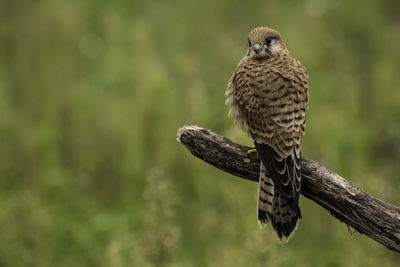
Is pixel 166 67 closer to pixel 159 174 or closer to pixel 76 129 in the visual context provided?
pixel 76 129

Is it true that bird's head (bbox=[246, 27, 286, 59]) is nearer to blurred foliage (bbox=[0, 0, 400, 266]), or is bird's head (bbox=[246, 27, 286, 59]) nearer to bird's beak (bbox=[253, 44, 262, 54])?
bird's beak (bbox=[253, 44, 262, 54])

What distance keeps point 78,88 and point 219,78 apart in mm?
2057

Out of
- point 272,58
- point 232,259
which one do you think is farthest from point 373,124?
point 272,58

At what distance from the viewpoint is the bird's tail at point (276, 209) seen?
306cm

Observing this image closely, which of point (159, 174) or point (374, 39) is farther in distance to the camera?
point (374, 39)

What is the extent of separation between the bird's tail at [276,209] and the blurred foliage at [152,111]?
248 cm

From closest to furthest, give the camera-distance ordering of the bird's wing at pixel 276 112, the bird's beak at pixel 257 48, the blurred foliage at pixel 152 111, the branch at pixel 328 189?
the branch at pixel 328 189 → the bird's wing at pixel 276 112 → the bird's beak at pixel 257 48 → the blurred foliage at pixel 152 111

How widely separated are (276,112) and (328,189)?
569 millimetres

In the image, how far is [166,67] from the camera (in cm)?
813

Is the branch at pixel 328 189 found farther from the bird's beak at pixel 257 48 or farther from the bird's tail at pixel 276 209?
the bird's beak at pixel 257 48

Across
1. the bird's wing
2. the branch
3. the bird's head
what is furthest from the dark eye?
the branch

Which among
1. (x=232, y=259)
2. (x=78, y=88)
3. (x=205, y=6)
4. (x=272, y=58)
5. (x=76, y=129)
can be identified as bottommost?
(x=232, y=259)

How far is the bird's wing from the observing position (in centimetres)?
302

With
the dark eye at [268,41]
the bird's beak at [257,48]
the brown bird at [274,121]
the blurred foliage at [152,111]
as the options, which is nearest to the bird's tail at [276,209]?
the brown bird at [274,121]
